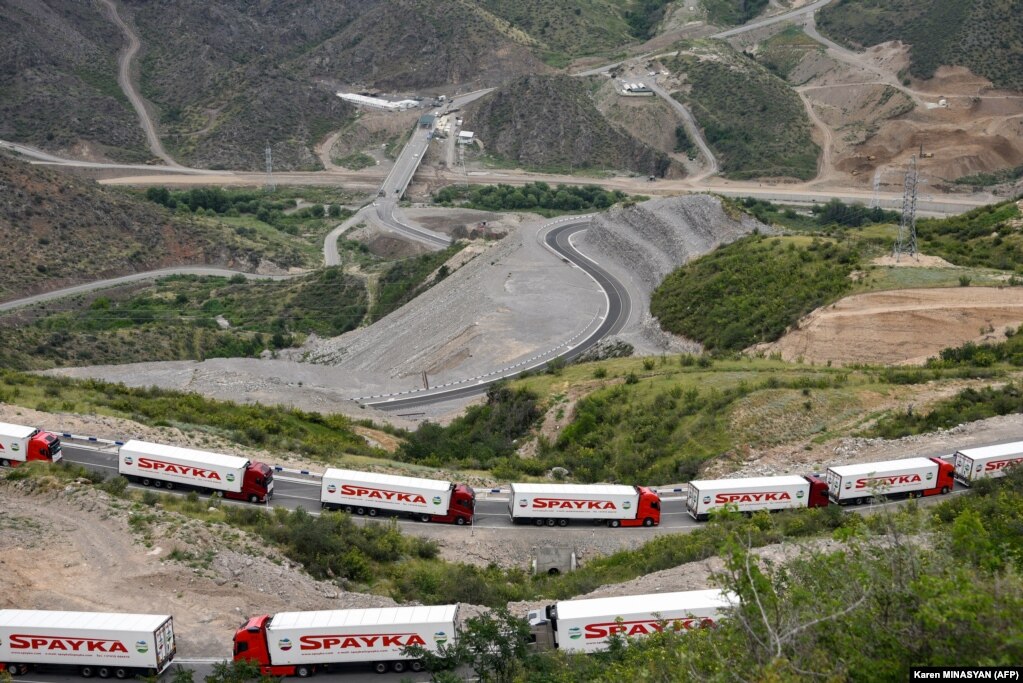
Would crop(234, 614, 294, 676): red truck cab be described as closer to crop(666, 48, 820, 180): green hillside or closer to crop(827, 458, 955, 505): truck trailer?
crop(827, 458, 955, 505): truck trailer

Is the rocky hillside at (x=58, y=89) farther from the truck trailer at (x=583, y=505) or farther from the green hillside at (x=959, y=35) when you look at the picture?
the truck trailer at (x=583, y=505)

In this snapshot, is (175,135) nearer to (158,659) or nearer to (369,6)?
(369,6)

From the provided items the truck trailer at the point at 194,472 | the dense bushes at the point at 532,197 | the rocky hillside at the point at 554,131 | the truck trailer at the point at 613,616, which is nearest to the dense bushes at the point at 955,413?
the truck trailer at the point at 613,616

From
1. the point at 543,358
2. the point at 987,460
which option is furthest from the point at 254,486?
the point at 543,358

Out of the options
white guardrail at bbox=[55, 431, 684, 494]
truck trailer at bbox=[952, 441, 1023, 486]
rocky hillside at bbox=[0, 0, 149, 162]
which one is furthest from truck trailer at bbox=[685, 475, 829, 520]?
rocky hillside at bbox=[0, 0, 149, 162]

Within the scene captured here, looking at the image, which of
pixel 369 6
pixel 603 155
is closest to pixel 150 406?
pixel 603 155

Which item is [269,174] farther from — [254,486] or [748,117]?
[254,486]
